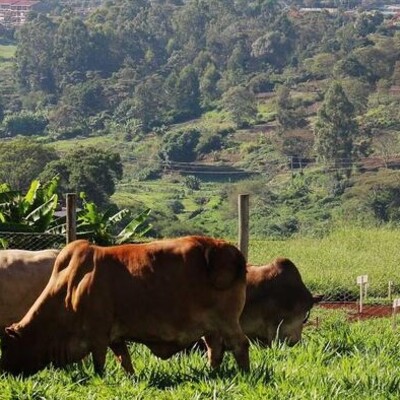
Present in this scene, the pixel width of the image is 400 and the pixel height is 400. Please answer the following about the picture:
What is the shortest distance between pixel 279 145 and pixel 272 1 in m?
59.6

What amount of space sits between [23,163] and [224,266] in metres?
40.8

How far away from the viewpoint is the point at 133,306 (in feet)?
23.9

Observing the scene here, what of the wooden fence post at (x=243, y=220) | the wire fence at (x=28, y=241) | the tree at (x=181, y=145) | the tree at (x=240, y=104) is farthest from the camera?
the tree at (x=240, y=104)

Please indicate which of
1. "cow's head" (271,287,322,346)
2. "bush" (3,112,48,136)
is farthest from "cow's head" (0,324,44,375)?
"bush" (3,112,48,136)

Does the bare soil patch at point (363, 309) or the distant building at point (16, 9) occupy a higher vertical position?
the distant building at point (16, 9)

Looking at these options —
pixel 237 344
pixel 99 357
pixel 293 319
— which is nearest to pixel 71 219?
pixel 293 319

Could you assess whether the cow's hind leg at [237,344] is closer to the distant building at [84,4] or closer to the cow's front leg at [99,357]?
the cow's front leg at [99,357]

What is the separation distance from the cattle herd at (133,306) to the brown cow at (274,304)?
2049 mm

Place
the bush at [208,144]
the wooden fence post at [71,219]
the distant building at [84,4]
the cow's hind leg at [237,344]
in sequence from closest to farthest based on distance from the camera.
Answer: the cow's hind leg at [237,344] < the wooden fence post at [71,219] < the bush at [208,144] < the distant building at [84,4]

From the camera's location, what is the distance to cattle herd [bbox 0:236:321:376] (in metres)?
7.22

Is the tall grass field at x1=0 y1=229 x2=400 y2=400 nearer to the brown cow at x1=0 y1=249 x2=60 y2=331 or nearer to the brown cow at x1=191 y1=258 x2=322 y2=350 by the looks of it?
the brown cow at x1=191 y1=258 x2=322 y2=350

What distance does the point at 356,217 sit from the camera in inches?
1975

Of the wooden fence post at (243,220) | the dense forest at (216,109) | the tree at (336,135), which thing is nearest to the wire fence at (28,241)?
the wooden fence post at (243,220)

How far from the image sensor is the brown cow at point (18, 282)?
8695mm
